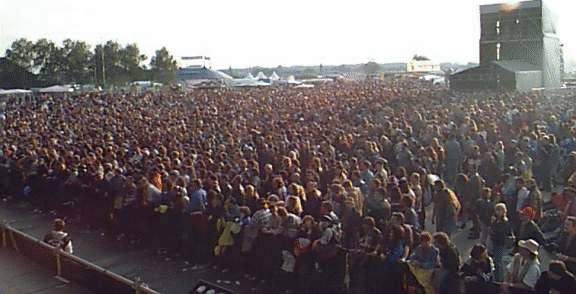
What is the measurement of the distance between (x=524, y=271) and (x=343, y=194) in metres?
3.26

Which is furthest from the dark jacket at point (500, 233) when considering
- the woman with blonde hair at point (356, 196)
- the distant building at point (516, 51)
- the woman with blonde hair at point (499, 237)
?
the distant building at point (516, 51)

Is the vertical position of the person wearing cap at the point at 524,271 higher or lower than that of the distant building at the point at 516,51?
lower

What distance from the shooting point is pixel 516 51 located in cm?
4141

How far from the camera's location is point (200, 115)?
27.5m

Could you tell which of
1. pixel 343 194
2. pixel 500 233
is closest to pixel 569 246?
pixel 500 233

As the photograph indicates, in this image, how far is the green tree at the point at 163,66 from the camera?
293ft

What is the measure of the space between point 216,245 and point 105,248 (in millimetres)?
2930

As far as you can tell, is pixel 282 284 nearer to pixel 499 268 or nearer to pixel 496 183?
pixel 499 268

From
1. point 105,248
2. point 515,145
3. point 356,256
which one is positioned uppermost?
point 515,145

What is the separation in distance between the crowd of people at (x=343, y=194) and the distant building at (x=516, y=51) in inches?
628

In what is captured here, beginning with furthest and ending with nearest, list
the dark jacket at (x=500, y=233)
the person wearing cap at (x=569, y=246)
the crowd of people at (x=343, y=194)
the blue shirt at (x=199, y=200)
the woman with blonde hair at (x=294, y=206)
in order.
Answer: the blue shirt at (x=199, y=200) < the woman with blonde hair at (x=294, y=206) < the dark jacket at (x=500, y=233) < the crowd of people at (x=343, y=194) < the person wearing cap at (x=569, y=246)

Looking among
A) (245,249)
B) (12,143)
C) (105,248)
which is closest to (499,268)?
(245,249)

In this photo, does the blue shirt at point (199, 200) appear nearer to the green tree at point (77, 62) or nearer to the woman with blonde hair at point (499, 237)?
the woman with blonde hair at point (499, 237)

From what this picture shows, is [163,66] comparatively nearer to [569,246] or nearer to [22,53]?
[22,53]
